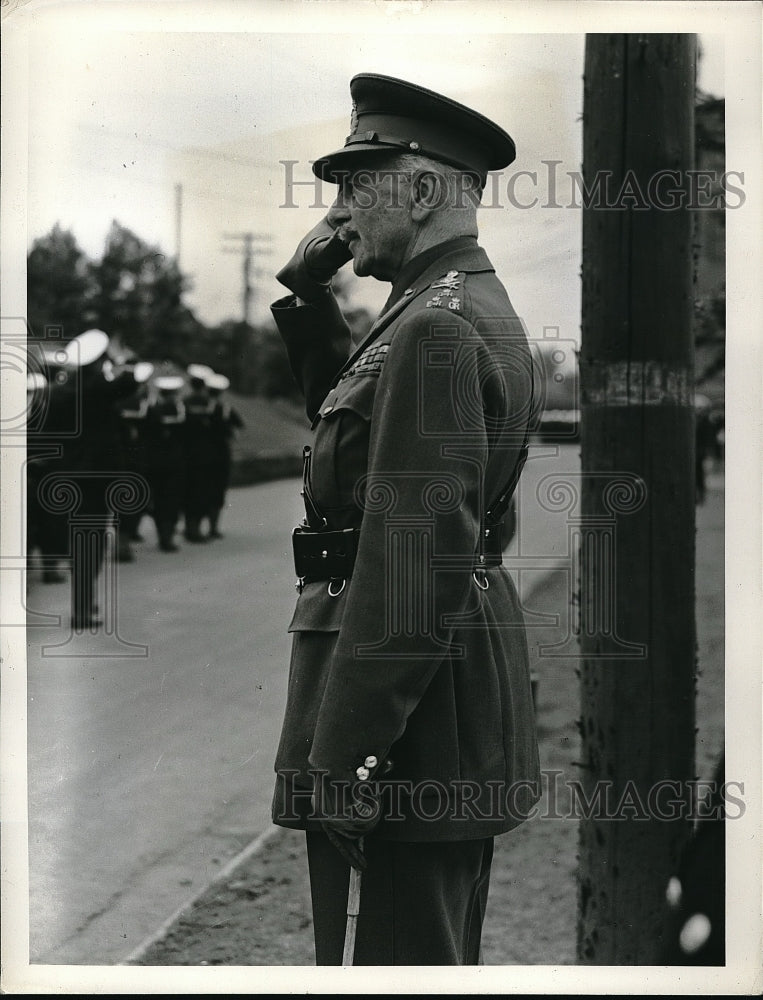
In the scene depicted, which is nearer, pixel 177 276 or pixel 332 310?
pixel 332 310

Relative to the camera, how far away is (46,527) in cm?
289

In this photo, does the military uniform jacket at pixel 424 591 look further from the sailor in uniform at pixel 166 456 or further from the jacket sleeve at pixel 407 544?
the sailor in uniform at pixel 166 456

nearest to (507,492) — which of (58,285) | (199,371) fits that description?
(58,285)

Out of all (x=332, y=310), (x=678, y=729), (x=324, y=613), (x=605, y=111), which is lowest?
(x=678, y=729)

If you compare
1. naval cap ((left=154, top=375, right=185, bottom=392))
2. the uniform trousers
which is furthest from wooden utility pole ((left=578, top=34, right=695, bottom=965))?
A: naval cap ((left=154, top=375, right=185, bottom=392))

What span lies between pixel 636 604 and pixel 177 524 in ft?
5.28

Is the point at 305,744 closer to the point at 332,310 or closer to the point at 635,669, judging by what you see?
the point at 332,310

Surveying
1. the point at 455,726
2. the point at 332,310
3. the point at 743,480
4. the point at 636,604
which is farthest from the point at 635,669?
the point at 332,310

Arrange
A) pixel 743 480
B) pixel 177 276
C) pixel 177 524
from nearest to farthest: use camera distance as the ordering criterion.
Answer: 1. pixel 743 480
2. pixel 177 276
3. pixel 177 524

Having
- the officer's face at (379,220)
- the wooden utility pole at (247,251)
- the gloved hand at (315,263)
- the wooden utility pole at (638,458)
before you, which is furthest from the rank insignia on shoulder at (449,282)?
the wooden utility pole at (247,251)

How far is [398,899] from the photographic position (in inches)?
88.4

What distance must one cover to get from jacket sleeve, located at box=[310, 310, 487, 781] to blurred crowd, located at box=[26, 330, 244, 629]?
1.00 metres

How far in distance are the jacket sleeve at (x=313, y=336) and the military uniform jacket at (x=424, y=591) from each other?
7.7 inches

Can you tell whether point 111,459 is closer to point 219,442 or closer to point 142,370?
point 142,370
